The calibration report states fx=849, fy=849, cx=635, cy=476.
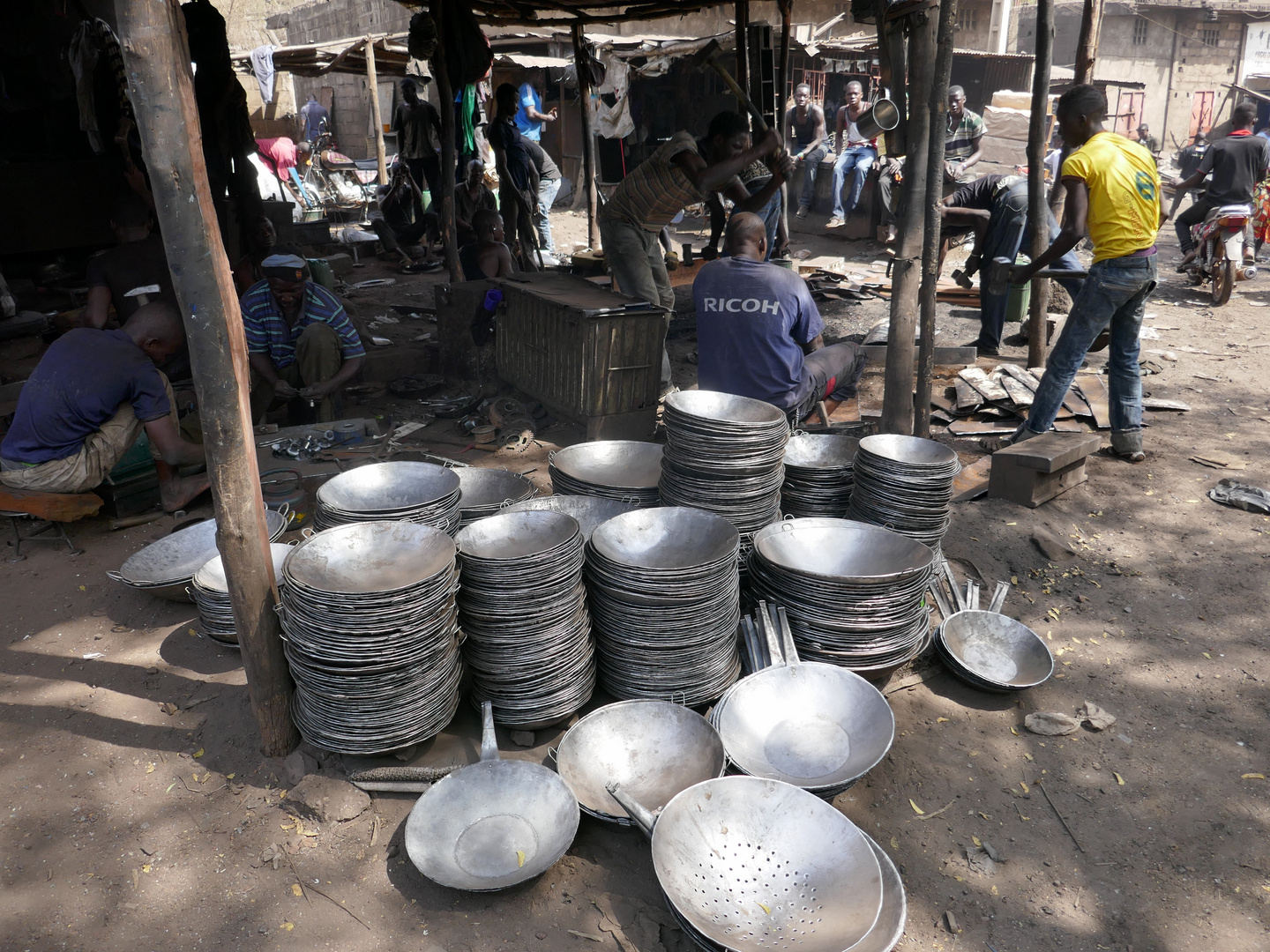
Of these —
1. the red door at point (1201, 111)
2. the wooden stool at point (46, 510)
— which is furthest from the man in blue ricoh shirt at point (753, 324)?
the red door at point (1201, 111)

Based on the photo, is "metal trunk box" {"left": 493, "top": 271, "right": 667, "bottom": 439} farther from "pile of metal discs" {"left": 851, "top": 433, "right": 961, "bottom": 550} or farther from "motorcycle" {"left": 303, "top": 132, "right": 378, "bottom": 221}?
"motorcycle" {"left": 303, "top": 132, "right": 378, "bottom": 221}

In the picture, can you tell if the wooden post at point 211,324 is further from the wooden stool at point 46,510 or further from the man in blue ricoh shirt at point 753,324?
the man in blue ricoh shirt at point 753,324

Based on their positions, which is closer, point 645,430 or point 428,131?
point 645,430

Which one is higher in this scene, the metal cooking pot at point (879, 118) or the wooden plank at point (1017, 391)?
the metal cooking pot at point (879, 118)

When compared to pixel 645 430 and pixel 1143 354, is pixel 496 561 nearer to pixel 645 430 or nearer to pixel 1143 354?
pixel 645 430

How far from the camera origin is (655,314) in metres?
5.93

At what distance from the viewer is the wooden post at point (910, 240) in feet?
15.7

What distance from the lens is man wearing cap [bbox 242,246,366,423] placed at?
6004 millimetres

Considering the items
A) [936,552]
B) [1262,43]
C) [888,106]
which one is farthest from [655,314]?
[1262,43]

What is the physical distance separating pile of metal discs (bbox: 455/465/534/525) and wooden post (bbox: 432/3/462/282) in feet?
13.8

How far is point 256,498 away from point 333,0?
69.9 ft

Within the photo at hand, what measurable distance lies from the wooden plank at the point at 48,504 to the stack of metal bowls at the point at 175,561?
0.67 meters

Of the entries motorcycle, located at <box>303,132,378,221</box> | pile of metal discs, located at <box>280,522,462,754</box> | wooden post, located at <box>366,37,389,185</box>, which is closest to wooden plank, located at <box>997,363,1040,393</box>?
pile of metal discs, located at <box>280,522,462,754</box>

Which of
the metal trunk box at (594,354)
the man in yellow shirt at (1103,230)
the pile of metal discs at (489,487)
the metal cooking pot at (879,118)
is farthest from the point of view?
the metal trunk box at (594,354)
